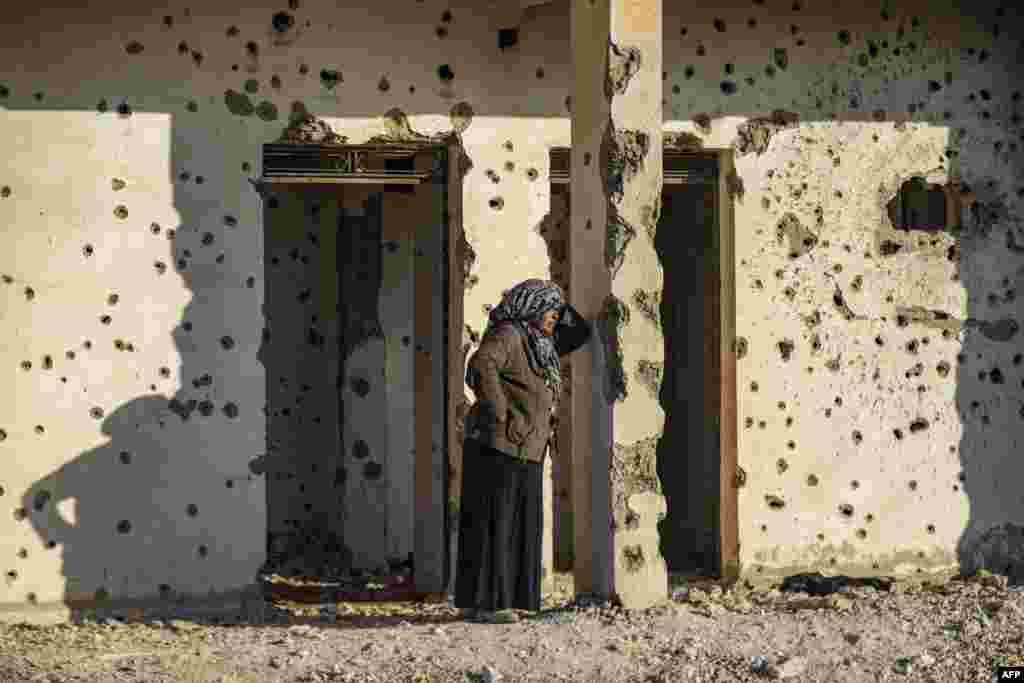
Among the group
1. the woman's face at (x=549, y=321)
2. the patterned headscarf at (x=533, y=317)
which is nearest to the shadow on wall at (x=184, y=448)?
the patterned headscarf at (x=533, y=317)

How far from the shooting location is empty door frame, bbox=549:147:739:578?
9.54 metres

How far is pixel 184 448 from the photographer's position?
8797mm

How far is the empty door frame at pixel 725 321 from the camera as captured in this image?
9539mm

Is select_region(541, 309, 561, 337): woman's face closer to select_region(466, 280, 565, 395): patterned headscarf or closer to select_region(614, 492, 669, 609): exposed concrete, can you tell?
select_region(466, 280, 565, 395): patterned headscarf

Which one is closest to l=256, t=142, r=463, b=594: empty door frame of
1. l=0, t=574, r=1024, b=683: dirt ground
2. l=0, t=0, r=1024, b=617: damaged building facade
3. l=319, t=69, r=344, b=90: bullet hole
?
l=0, t=0, r=1024, b=617: damaged building facade

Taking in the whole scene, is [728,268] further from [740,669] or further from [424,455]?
[740,669]

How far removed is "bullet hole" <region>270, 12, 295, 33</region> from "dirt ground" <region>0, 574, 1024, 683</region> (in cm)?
280

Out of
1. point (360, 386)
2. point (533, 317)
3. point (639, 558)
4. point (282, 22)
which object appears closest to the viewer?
point (533, 317)

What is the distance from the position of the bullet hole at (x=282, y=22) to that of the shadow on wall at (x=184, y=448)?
1.91 ft

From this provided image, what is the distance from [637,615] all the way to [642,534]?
38cm

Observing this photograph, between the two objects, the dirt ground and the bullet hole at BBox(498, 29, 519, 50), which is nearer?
the dirt ground

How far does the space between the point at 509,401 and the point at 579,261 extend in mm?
762

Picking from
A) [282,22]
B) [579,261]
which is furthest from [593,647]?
[282,22]

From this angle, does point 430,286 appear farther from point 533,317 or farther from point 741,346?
point 533,317
